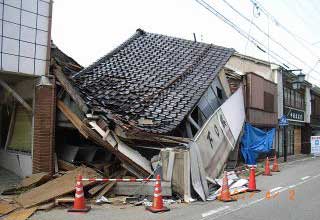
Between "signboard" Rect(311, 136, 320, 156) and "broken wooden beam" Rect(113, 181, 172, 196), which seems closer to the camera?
"broken wooden beam" Rect(113, 181, 172, 196)

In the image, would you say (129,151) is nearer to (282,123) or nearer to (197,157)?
(197,157)

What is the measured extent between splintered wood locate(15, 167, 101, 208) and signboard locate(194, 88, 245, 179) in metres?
3.92

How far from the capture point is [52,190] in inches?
398

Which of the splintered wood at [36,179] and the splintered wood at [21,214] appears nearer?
the splintered wood at [21,214]

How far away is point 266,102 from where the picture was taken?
1075 inches

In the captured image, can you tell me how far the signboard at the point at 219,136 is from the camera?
1355 centimetres

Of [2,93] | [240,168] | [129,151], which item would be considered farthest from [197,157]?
[240,168]

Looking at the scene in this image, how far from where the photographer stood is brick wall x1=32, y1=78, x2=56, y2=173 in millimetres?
11734

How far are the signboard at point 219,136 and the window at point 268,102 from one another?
7.25m

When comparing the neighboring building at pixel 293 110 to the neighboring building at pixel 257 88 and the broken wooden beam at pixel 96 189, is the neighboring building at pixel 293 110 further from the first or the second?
the broken wooden beam at pixel 96 189

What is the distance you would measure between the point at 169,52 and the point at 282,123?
34.4 feet

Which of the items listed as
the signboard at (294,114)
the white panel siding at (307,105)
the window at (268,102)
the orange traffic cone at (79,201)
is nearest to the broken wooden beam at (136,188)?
the orange traffic cone at (79,201)

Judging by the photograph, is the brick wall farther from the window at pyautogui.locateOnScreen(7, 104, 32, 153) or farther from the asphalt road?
the asphalt road

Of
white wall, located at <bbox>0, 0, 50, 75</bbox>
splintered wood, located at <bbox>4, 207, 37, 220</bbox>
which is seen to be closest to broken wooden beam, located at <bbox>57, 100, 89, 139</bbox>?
white wall, located at <bbox>0, 0, 50, 75</bbox>
